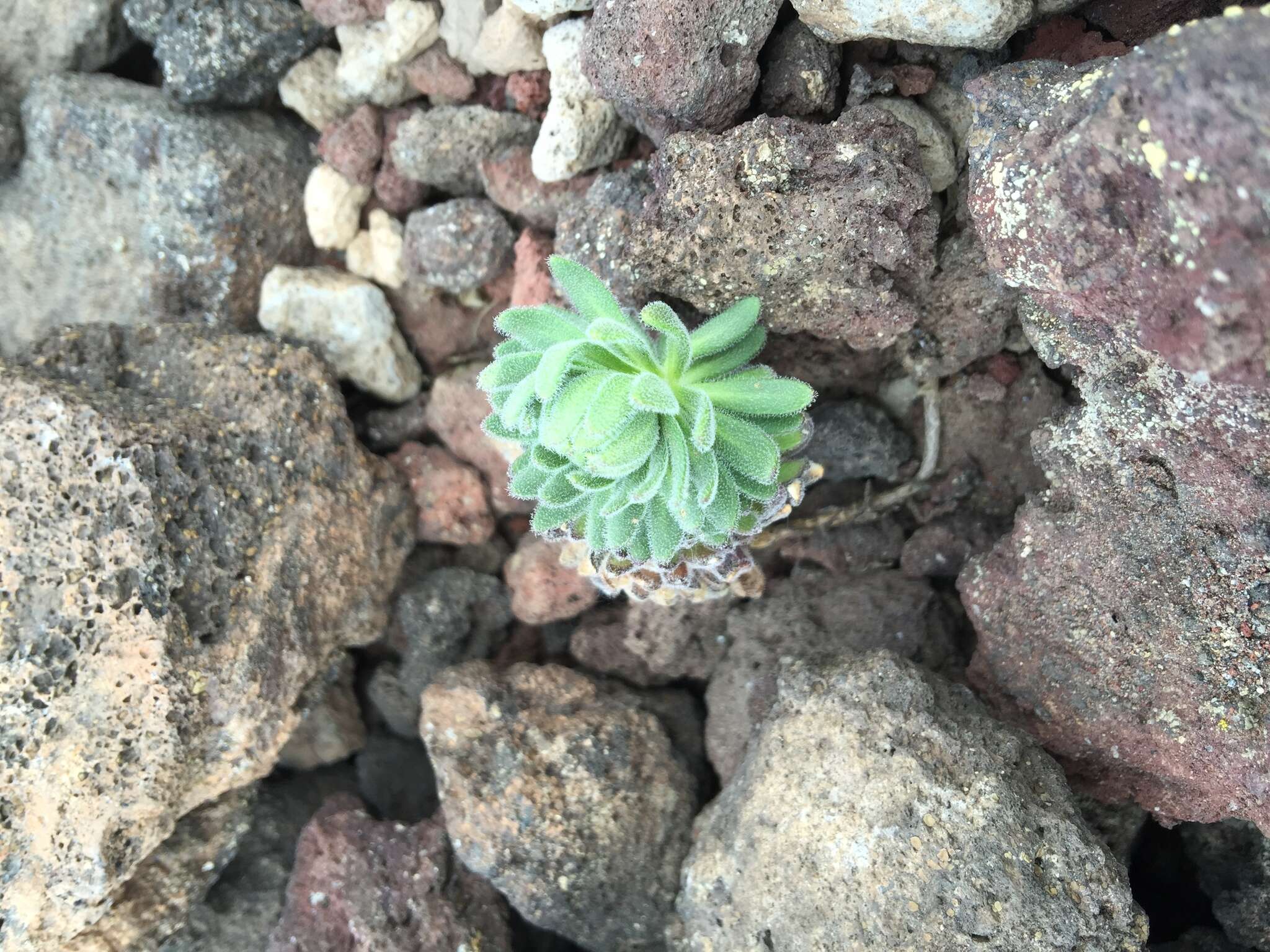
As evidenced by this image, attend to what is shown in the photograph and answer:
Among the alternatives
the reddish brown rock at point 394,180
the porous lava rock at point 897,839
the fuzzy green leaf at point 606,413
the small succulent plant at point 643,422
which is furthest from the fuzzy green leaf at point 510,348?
the porous lava rock at point 897,839

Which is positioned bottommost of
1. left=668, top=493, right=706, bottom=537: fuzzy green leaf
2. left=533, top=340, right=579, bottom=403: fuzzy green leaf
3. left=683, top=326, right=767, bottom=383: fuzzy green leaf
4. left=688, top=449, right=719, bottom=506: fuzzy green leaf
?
left=668, top=493, right=706, bottom=537: fuzzy green leaf

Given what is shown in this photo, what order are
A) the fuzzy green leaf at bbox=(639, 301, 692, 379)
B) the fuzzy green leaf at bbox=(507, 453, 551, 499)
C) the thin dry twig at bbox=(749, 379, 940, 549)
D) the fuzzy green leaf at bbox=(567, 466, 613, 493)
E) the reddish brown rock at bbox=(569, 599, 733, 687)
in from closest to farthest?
the fuzzy green leaf at bbox=(639, 301, 692, 379)
the fuzzy green leaf at bbox=(567, 466, 613, 493)
the fuzzy green leaf at bbox=(507, 453, 551, 499)
the thin dry twig at bbox=(749, 379, 940, 549)
the reddish brown rock at bbox=(569, 599, 733, 687)

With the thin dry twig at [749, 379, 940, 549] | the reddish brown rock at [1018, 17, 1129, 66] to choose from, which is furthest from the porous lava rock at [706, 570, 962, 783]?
the reddish brown rock at [1018, 17, 1129, 66]

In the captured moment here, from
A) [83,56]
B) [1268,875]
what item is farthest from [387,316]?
[1268,875]

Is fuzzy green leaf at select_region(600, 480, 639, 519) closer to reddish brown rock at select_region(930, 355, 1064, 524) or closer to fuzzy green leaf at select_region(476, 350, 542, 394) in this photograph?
fuzzy green leaf at select_region(476, 350, 542, 394)

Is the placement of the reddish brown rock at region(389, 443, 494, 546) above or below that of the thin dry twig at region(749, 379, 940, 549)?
below
